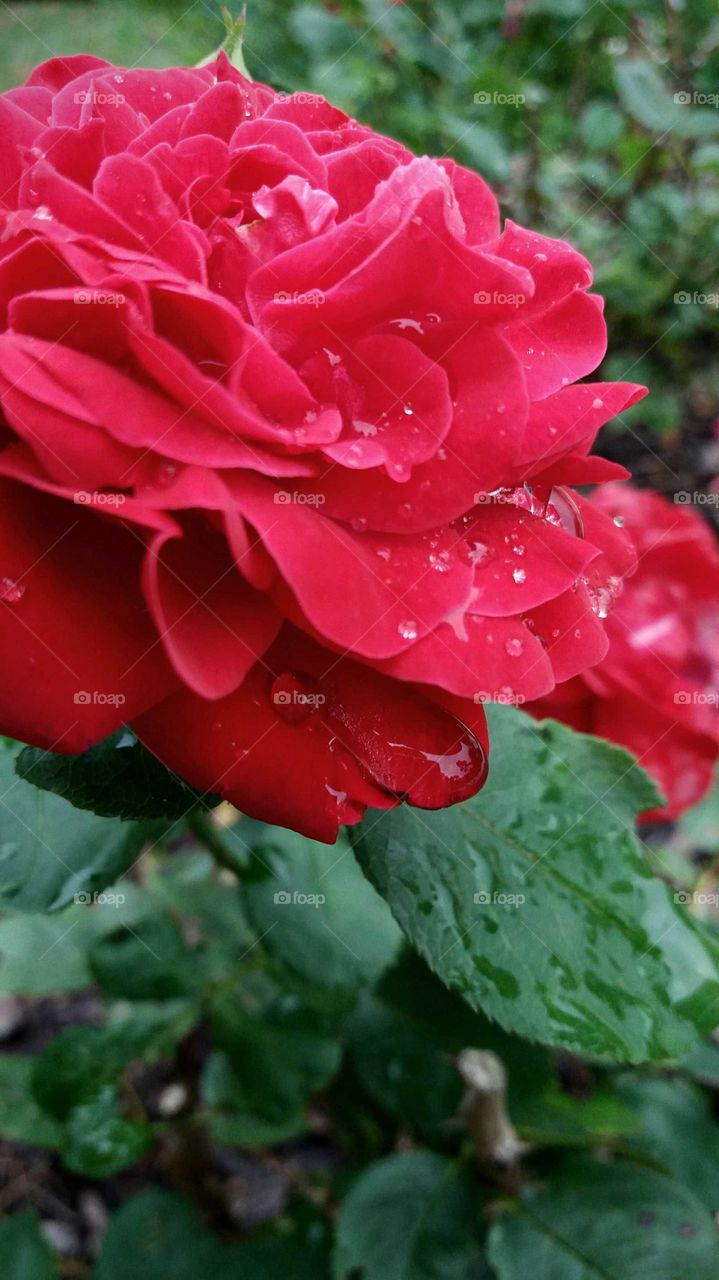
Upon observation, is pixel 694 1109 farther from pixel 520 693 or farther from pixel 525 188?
pixel 525 188

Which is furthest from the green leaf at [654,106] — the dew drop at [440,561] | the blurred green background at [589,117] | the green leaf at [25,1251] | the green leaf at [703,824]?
the green leaf at [25,1251]

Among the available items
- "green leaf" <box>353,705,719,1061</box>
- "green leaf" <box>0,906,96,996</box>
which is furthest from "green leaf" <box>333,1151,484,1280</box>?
"green leaf" <box>353,705,719,1061</box>

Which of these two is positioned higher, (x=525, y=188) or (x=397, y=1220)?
(x=525, y=188)

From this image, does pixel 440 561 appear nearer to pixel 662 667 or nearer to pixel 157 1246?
pixel 662 667

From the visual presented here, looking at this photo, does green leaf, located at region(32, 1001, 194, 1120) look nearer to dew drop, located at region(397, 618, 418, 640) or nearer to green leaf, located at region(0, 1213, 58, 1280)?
green leaf, located at region(0, 1213, 58, 1280)

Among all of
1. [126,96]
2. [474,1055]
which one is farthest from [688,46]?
[474,1055]

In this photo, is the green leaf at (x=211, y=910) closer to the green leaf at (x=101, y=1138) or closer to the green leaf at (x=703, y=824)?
the green leaf at (x=101, y=1138)
